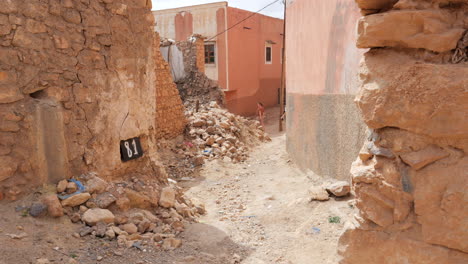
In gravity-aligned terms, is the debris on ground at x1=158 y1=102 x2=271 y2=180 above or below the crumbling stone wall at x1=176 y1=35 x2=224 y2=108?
below

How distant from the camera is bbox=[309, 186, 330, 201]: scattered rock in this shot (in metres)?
4.70

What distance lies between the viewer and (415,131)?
1.61m

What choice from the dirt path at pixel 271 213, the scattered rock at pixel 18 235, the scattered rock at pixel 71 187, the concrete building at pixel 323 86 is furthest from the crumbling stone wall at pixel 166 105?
the scattered rock at pixel 18 235

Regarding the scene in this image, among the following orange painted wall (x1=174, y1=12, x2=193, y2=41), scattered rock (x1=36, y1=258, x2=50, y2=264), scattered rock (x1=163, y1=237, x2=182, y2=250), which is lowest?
scattered rock (x1=163, y1=237, x2=182, y2=250)

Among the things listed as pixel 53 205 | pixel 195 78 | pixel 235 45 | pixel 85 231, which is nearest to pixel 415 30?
pixel 85 231

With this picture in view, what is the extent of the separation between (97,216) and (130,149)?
1.07 metres

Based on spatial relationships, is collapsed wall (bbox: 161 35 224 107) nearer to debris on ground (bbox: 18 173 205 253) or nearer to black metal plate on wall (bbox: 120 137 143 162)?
black metal plate on wall (bbox: 120 137 143 162)

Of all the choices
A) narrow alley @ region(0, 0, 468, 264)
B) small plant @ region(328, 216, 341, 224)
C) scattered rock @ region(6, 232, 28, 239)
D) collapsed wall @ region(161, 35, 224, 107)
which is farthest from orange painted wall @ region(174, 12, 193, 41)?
scattered rock @ region(6, 232, 28, 239)

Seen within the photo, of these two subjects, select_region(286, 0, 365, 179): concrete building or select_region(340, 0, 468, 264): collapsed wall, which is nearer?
select_region(340, 0, 468, 264): collapsed wall

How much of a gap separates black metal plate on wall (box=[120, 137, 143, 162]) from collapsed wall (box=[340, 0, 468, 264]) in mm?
2860

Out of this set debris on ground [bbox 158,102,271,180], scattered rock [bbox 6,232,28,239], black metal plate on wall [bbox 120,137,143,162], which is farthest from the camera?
debris on ground [bbox 158,102,271,180]

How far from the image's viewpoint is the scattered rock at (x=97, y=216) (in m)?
3.08

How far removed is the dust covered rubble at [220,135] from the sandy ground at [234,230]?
111cm

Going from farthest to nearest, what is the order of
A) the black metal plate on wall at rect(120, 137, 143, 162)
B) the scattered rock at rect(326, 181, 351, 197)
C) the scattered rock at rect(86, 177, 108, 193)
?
the scattered rock at rect(326, 181, 351, 197) → the black metal plate on wall at rect(120, 137, 143, 162) → the scattered rock at rect(86, 177, 108, 193)
